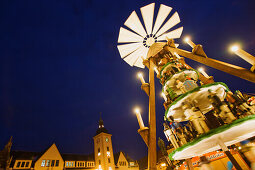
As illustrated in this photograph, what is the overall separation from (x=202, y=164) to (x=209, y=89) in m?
2.13

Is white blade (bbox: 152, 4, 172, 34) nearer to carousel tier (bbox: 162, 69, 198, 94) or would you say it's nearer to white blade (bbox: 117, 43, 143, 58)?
white blade (bbox: 117, 43, 143, 58)

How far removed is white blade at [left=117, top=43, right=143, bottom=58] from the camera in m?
8.95

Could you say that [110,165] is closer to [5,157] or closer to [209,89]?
[5,157]

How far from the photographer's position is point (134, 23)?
780 centimetres

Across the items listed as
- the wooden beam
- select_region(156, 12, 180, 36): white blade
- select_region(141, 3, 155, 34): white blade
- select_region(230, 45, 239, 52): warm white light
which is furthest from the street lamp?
select_region(141, 3, 155, 34): white blade

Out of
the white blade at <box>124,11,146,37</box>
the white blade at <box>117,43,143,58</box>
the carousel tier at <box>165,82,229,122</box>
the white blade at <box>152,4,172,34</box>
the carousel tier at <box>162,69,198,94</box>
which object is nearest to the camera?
the carousel tier at <box>165,82,229,122</box>

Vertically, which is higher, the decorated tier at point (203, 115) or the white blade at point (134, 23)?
the white blade at point (134, 23)

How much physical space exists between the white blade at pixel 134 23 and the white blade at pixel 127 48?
97cm

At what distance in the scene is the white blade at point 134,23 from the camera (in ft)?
25.0

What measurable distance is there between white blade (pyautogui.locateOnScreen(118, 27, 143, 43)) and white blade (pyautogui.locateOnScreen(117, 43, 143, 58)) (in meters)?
0.42

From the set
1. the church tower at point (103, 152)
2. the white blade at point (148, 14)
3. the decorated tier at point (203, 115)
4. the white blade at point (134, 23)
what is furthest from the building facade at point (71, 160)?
the white blade at point (148, 14)

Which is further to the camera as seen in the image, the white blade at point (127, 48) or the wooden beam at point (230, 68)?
the white blade at point (127, 48)

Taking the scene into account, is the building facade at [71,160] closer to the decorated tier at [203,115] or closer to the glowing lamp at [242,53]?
the decorated tier at [203,115]

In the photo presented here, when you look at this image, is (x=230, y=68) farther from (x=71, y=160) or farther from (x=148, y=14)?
(x=71, y=160)
